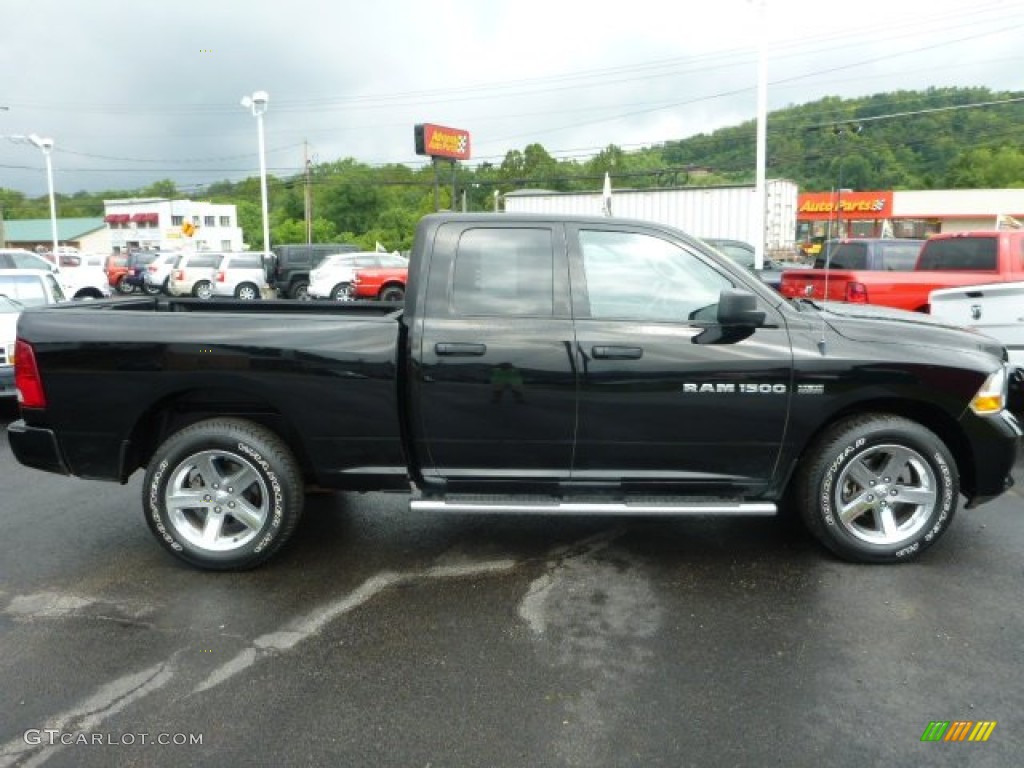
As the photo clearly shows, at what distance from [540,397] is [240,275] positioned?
24.6 metres

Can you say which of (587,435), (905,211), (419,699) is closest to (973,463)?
(587,435)

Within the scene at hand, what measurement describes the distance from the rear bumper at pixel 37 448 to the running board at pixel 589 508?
1.91 metres

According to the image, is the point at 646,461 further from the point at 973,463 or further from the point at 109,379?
the point at 109,379

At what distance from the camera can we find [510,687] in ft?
10.3

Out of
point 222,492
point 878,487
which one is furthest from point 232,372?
point 878,487

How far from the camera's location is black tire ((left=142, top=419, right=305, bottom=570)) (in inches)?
163

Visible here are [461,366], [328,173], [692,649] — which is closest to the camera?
[692,649]

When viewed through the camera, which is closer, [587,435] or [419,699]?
[419,699]

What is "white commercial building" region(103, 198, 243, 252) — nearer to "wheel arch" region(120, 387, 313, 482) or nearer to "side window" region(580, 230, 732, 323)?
"wheel arch" region(120, 387, 313, 482)

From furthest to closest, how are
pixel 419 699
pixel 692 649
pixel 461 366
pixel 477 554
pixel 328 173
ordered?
1. pixel 328 173
2. pixel 477 554
3. pixel 461 366
4. pixel 692 649
5. pixel 419 699

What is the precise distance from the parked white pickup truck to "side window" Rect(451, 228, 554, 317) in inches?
192

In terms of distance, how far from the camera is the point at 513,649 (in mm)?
3441

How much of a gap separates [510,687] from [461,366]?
1.58 metres

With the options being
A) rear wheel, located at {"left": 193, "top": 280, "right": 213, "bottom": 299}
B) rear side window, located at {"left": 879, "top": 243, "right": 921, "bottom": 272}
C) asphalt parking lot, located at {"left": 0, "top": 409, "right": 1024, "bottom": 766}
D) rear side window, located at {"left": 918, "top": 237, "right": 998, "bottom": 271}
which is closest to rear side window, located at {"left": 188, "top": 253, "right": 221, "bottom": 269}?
rear wheel, located at {"left": 193, "top": 280, "right": 213, "bottom": 299}
